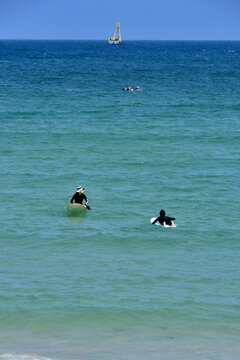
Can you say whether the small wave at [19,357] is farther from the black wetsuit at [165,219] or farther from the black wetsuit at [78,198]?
the black wetsuit at [78,198]

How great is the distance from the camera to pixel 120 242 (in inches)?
929

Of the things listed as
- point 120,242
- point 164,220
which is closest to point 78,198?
point 120,242

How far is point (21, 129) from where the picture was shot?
47.8 meters

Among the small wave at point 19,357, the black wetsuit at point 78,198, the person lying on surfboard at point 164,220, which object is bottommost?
the small wave at point 19,357

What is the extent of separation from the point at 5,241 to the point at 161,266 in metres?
6.56

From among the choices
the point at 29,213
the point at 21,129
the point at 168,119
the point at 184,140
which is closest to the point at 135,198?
the point at 29,213

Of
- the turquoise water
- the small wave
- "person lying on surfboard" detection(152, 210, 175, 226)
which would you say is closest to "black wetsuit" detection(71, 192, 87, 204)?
the turquoise water

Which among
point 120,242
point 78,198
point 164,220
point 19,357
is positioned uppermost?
point 78,198

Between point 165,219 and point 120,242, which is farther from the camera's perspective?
point 165,219

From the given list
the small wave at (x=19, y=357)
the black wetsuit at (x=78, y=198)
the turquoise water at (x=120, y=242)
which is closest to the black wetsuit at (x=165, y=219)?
the turquoise water at (x=120, y=242)

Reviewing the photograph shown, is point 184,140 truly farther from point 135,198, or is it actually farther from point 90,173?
point 135,198

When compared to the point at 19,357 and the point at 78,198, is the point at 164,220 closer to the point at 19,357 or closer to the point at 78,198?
the point at 78,198

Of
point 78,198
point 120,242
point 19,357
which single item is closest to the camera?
point 19,357

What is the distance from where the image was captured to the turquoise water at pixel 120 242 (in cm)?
1633
